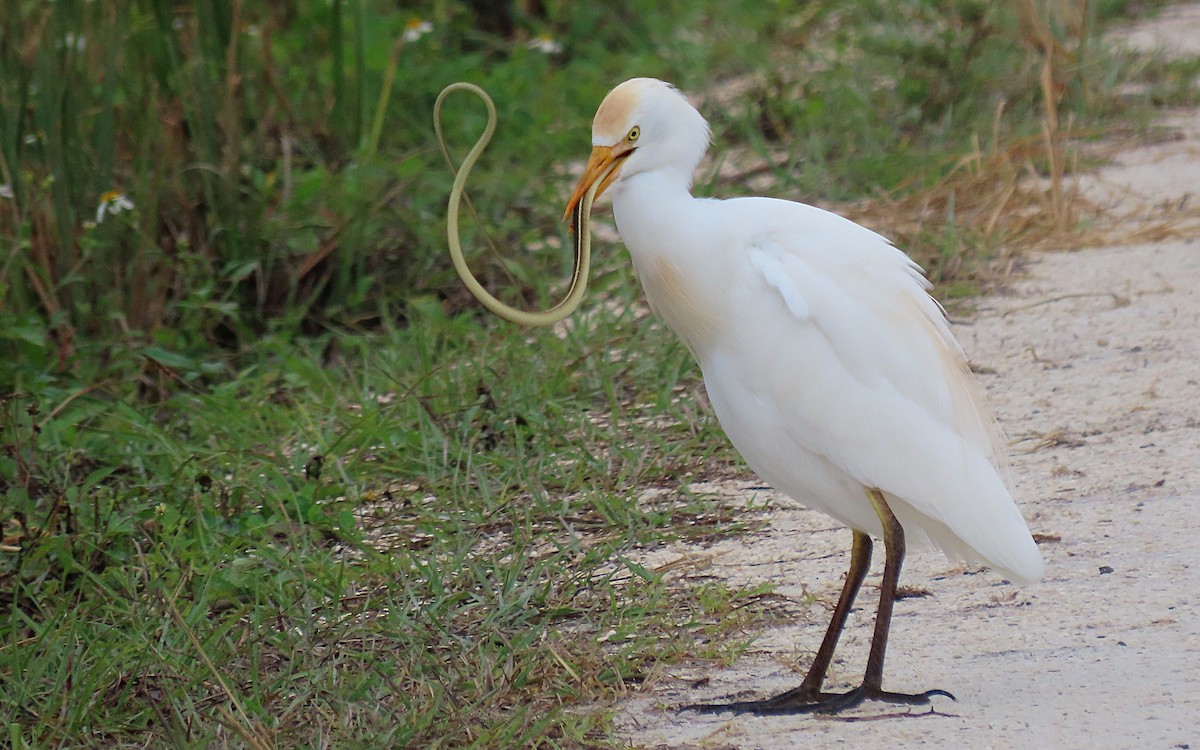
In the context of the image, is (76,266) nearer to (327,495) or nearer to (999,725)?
(327,495)

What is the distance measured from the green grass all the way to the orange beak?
0.78 m

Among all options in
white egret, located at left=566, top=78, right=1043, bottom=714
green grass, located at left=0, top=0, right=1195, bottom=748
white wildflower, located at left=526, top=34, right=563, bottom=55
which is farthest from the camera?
white wildflower, located at left=526, top=34, right=563, bottom=55

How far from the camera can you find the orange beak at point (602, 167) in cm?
254

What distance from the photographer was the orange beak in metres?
2.54

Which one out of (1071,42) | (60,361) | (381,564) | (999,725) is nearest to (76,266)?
(60,361)

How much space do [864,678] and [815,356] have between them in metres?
0.54

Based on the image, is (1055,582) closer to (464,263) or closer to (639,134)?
(639,134)

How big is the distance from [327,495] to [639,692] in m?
1.21

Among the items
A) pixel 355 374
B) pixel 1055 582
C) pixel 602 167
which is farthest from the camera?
pixel 355 374

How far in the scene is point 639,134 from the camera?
2.53 meters

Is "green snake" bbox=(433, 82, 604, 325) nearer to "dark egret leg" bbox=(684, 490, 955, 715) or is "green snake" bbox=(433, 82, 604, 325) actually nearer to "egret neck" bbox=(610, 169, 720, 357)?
"egret neck" bbox=(610, 169, 720, 357)

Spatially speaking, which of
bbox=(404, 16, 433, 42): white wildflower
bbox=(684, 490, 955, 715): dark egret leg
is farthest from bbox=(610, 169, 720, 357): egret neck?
bbox=(404, 16, 433, 42): white wildflower

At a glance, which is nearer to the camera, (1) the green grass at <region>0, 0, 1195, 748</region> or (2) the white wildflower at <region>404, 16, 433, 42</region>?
(1) the green grass at <region>0, 0, 1195, 748</region>

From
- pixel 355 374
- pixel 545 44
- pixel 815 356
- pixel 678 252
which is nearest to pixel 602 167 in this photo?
pixel 678 252
